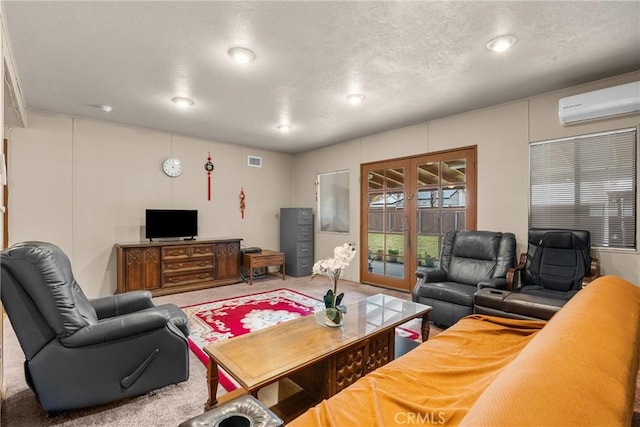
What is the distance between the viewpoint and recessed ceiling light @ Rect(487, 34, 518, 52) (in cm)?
230

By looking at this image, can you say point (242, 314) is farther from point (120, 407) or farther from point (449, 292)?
point (449, 292)

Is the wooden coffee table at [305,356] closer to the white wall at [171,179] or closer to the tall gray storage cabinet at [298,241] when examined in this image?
the white wall at [171,179]

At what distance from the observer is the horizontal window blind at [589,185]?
297 centimetres

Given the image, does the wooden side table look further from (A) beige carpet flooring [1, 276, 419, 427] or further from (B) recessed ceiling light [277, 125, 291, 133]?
(A) beige carpet flooring [1, 276, 419, 427]

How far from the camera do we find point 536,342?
0.99 meters

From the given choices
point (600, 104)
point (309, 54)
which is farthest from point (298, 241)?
point (600, 104)

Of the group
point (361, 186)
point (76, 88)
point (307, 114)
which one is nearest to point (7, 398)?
point (76, 88)

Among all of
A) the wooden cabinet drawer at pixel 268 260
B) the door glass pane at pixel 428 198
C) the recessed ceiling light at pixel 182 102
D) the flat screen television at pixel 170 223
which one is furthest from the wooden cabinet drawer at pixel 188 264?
the door glass pane at pixel 428 198

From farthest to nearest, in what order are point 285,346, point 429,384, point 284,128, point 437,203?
point 284,128 < point 437,203 < point 285,346 < point 429,384

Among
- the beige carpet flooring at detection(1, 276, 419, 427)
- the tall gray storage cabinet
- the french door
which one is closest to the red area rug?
the beige carpet flooring at detection(1, 276, 419, 427)

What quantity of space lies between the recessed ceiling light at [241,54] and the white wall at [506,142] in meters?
2.89

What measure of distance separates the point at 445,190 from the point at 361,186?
1536 millimetres

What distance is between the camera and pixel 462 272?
3.61 m

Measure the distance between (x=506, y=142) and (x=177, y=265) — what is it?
16.5 feet
